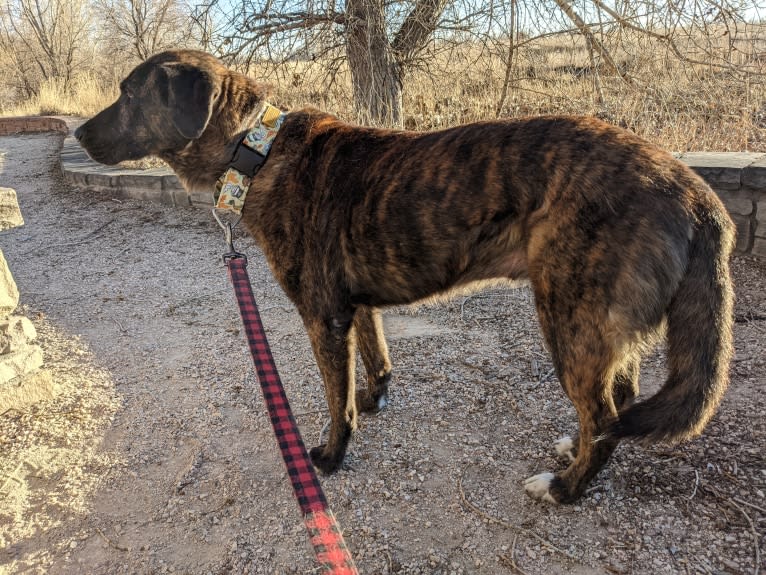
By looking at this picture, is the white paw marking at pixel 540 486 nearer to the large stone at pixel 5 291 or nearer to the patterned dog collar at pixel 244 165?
the patterned dog collar at pixel 244 165

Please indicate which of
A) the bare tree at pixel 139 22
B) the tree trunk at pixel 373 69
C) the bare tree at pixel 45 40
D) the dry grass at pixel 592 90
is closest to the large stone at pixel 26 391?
the dry grass at pixel 592 90

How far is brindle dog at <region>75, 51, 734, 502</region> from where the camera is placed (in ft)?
5.95

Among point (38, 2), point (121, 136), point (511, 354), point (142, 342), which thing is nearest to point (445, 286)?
point (511, 354)

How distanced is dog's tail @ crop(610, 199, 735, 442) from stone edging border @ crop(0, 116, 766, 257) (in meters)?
2.51

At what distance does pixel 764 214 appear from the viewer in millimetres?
3895

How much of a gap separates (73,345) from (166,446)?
1.51 m

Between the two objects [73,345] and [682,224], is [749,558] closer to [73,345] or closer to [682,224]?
[682,224]

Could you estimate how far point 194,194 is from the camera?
5.87 metres

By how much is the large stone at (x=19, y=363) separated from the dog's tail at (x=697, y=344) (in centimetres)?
286

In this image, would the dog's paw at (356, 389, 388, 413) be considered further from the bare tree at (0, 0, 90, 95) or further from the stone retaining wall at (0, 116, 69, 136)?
the bare tree at (0, 0, 90, 95)

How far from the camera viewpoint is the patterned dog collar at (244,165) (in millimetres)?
2502

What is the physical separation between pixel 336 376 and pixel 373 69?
4666mm

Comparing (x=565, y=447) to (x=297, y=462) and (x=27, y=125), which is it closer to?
(x=297, y=462)

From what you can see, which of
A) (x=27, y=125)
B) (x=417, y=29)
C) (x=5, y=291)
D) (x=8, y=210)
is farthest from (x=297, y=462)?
(x=27, y=125)
